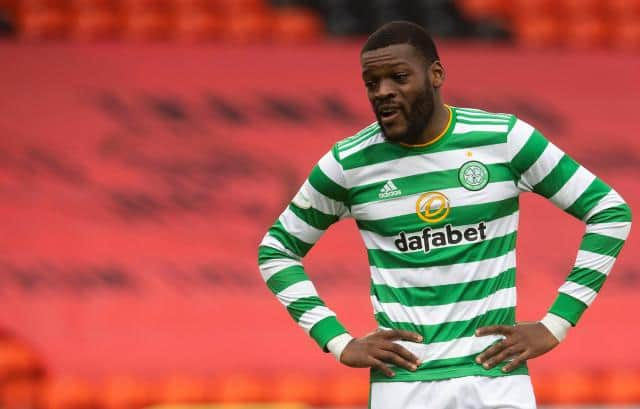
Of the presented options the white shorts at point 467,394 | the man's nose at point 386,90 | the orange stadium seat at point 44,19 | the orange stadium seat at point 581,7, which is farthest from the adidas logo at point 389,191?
the orange stadium seat at point 581,7

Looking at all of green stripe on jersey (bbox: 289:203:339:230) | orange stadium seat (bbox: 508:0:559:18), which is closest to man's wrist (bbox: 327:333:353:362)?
green stripe on jersey (bbox: 289:203:339:230)

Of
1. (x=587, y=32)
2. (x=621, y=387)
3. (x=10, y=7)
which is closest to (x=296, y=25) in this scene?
(x=10, y=7)

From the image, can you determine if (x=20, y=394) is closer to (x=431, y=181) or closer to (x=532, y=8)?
(x=532, y=8)

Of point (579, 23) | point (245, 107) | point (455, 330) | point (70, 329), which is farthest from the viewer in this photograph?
point (579, 23)

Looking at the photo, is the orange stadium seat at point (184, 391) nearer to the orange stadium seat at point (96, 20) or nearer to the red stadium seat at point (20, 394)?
the red stadium seat at point (20, 394)

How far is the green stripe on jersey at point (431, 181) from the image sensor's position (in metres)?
2.79

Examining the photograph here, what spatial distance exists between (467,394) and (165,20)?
5764 millimetres

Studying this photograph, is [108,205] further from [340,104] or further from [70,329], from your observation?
[340,104]

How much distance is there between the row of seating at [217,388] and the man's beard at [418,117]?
4.22m

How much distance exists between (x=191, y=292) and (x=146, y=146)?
3.10 feet

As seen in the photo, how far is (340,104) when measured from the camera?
7672mm

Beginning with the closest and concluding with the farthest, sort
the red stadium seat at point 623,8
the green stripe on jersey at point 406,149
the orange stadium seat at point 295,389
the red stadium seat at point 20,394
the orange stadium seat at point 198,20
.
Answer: the green stripe on jersey at point 406,149 → the red stadium seat at point 20,394 → the orange stadium seat at point 295,389 → the orange stadium seat at point 198,20 → the red stadium seat at point 623,8

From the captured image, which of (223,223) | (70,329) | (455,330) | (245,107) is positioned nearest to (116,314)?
(70,329)

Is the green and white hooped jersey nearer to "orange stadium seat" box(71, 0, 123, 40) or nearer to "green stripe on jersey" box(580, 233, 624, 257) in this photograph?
"green stripe on jersey" box(580, 233, 624, 257)
